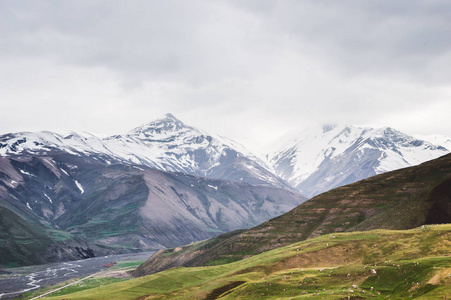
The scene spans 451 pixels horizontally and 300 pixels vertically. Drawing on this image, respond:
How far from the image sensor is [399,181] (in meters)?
194

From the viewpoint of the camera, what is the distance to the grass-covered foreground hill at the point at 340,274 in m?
56.8

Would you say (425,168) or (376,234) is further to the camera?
(425,168)

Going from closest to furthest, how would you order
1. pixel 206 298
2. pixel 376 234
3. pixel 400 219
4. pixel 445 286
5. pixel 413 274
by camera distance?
pixel 445 286, pixel 413 274, pixel 206 298, pixel 376 234, pixel 400 219

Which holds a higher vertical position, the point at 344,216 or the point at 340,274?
the point at 340,274

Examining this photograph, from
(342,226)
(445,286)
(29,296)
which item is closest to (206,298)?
(445,286)

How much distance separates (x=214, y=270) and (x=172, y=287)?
1621cm

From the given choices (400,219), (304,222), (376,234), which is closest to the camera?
(376,234)

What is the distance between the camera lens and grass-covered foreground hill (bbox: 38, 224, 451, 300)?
2235 inches

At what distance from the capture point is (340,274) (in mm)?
70000

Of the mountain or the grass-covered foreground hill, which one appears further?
the mountain

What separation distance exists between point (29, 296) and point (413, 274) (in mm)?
155120

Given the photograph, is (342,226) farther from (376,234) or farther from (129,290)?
(129,290)

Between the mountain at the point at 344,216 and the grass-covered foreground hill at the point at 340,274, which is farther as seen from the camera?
the mountain at the point at 344,216

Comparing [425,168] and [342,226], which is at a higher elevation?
[425,168]
